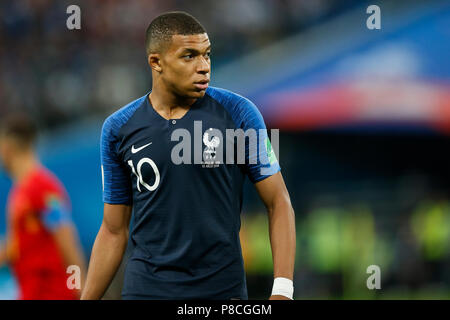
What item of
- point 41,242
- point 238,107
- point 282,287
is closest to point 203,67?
point 238,107

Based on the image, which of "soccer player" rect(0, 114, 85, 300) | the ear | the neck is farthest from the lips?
the neck

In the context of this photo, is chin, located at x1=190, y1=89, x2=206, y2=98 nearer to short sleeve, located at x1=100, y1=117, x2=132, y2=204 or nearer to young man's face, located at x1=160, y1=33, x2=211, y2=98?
young man's face, located at x1=160, y1=33, x2=211, y2=98

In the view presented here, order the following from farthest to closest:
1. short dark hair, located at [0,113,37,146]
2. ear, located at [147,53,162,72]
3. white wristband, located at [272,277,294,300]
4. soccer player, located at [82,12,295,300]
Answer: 1. short dark hair, located at [0,113,37,146]
2. ear, located at [147,53,162,72]
3. soccer player, located at [82,12,295,300]
4. white wristband, located at [272,277,294,300]

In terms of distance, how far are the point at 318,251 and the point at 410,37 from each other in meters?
3.23

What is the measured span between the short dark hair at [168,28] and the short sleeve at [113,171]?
0.44 meters

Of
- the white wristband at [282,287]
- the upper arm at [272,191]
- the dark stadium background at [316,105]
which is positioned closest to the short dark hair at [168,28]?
the upper arm at [272,191]

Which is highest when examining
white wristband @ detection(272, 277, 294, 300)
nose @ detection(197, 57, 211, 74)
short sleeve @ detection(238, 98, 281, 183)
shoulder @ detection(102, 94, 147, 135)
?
nose @ detection(197, 57, 211, 74)

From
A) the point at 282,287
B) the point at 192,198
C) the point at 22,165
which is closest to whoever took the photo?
the point at 282,287

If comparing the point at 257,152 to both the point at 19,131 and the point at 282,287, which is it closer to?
the point at 282,287

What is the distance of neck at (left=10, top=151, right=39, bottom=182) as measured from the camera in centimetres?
598

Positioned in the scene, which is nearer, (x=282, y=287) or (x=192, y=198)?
(x=282, y=287)

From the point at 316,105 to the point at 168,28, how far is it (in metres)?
7.08

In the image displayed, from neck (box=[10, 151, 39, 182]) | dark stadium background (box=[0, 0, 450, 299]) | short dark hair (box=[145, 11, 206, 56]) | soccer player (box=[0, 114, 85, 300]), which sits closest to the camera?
short dark hair (box=[145, 11, 206, 56])

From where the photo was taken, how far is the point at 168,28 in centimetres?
366
